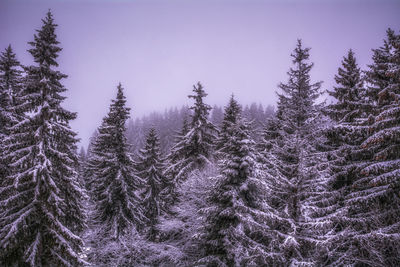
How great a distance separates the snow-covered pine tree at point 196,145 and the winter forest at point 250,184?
253 cm

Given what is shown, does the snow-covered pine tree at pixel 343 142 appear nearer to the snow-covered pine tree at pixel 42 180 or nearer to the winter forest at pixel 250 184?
the winter forest at pixel 250 184

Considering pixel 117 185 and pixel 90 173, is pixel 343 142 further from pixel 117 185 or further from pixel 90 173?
pixel 90 173

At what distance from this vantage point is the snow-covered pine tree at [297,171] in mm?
11812

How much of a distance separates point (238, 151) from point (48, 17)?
14.0m

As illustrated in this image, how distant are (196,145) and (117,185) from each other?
7.69m

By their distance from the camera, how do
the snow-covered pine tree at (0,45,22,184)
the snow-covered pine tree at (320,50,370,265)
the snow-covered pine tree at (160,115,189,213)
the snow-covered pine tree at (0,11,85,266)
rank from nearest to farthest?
1. the snow-covered pine tree at (0,11,85,266)
2. the snow-covered pine tree at (320,50,370,265)
3. the snow-covered pine tree at (0,45,22,184)
4. the snow-covered pine tree at (160,115,189,213)

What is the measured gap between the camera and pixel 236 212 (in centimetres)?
1301

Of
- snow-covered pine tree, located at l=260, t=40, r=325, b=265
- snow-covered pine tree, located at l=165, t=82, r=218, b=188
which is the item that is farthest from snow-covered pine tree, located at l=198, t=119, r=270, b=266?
snow-covered pine tree, located at l=165, t=82, r=218, b=188

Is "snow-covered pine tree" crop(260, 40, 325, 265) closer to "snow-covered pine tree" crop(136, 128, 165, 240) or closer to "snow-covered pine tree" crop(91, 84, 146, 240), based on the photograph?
"snow-covered pine tree" crop(91, 84, 146, 240)

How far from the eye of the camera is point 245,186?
13641 mm

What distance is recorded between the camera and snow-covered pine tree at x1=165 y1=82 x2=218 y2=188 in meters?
20.5

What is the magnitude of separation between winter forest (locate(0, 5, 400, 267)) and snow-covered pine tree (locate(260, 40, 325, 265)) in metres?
0.08

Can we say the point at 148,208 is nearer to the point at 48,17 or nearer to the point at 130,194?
the point at 130,194

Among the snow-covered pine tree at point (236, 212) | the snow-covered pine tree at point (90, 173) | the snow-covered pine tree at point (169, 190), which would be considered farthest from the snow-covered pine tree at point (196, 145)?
the snow-covered pine tree at point (90, 173)
